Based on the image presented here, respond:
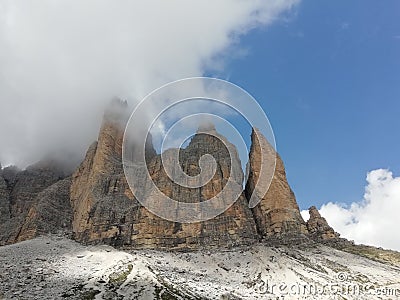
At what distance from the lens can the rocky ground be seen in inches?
2813

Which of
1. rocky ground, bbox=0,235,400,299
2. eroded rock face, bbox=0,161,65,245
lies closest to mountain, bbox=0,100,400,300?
rocky ground, bbox=0,235,400,299

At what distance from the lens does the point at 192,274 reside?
289 ft

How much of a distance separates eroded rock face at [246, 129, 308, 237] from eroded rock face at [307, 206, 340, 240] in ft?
11.8

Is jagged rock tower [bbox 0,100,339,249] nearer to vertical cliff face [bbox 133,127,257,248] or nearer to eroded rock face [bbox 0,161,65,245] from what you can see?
vertical cliff face [bbox 133,127,257,248]

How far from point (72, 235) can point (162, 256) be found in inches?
1373

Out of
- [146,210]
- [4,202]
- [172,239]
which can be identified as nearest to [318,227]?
[172,239]

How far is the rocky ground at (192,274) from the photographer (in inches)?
2813

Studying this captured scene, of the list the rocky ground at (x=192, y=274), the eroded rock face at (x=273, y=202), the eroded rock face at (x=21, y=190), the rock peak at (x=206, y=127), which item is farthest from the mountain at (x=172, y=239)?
the rock peak at (x=206, y=127)

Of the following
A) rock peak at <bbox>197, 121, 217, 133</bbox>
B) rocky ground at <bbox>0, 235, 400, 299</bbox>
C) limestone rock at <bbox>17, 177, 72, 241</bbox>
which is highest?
rock peak at <bbox>197, 121, 217, 133</bbox>

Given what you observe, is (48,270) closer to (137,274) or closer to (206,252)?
(137,274)

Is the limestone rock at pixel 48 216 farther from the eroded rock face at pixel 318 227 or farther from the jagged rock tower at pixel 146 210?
the eroded rock face at pixel 318 227

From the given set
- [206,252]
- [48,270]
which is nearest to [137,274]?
[48,270]

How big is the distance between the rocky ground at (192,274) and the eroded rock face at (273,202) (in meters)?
12.1

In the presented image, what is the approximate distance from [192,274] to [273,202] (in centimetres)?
4923
